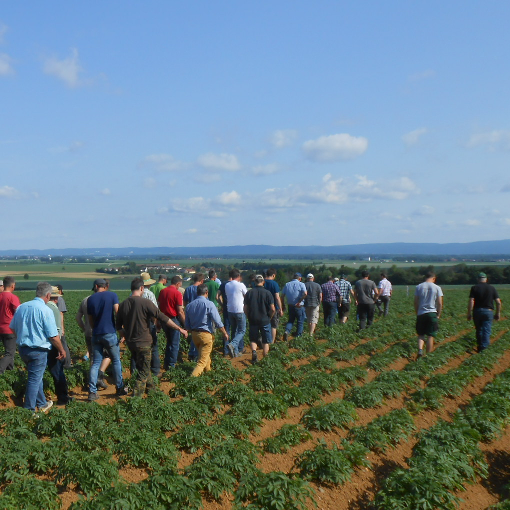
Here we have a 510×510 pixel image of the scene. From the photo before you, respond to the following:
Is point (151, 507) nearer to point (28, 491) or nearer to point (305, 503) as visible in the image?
point (28, 491)

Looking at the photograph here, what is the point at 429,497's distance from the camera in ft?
17.4

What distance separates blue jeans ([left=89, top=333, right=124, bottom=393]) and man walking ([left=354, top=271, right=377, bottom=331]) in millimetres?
9079

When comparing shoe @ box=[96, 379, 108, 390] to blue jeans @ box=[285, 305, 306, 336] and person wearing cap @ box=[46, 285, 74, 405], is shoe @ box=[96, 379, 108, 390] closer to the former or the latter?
person wearing cap @ box=[46, 285, 74, 405]

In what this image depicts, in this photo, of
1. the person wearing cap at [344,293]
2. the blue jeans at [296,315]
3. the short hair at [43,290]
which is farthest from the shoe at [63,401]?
the person wearing cap at [344,293]

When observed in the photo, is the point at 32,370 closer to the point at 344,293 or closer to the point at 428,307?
the point at 428,307

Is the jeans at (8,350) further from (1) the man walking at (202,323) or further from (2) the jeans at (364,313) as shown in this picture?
(2) the jeans at (364,313)

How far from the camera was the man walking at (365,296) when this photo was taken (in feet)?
52.8

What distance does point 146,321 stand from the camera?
349 inches

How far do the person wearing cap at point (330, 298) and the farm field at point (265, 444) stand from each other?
Answer: 18.1 feet

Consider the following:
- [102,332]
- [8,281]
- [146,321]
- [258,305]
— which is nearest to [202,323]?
[146,321]

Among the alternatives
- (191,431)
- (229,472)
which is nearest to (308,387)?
(191,431)

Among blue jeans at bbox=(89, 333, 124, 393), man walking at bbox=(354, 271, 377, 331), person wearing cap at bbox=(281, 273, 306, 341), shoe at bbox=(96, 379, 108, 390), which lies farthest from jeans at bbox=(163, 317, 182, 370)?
man walking at bbox=(354, 271, 377, 331)

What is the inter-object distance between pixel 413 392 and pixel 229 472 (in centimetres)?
536

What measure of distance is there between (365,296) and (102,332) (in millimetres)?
9689
